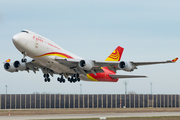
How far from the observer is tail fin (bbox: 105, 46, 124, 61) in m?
61.7

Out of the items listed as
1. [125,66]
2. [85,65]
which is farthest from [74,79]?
[125,66]

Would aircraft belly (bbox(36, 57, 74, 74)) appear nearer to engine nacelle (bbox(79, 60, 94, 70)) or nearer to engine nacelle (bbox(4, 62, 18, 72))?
engine nacelle (bbox(79, 60, 94, 70))

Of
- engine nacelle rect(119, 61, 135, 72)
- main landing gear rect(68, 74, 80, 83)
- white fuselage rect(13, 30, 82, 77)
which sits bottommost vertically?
main landing gear rect(68, 74, 80, 83)

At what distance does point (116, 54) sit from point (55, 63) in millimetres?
20431

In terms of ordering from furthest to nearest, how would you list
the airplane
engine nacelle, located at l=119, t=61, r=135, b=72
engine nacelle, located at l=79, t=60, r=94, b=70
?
engine nacelle, located at l=79, t=60, r=94, b=70
engine nacelle, located at l=119, t=61, r=135, b=72
the airplane

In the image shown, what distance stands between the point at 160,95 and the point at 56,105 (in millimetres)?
36972

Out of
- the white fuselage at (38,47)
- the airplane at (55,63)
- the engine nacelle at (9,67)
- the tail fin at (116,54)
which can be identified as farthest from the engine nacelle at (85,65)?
the tail fin at (116,54)

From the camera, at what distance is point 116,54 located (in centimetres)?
6228

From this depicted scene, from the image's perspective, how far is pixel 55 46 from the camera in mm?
45781

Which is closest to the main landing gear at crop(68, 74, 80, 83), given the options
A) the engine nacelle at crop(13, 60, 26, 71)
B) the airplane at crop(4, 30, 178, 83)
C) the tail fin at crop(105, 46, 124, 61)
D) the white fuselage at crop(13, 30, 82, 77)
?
the airplane at crop(4, 30, 178, 83)

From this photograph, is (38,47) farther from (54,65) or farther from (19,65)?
(19,65)

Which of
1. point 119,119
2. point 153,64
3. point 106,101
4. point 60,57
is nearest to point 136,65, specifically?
point 153,64

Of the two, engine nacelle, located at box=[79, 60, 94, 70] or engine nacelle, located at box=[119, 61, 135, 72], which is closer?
→ engine nacelle, located at box=[119, 61, 135, 72]

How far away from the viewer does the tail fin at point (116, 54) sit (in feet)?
202
